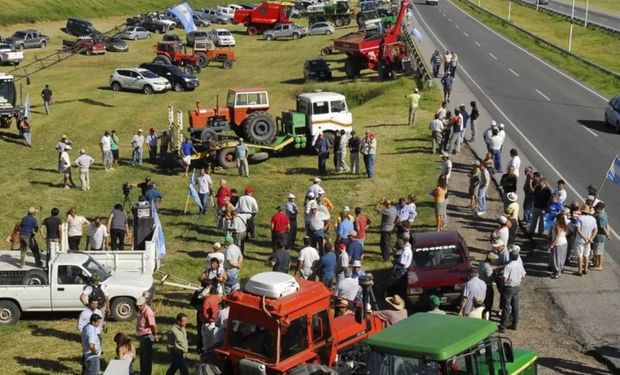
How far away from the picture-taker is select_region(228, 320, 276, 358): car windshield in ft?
43.1

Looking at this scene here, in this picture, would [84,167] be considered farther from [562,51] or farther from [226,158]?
[562,51]

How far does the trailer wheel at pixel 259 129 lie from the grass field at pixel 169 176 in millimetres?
921

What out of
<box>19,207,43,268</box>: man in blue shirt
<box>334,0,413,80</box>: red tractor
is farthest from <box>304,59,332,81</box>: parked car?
<box>19,207,43,268</box>: man in blue shirt

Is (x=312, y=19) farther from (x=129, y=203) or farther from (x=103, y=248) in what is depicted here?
(x=103, y=248)

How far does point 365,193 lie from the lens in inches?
1185

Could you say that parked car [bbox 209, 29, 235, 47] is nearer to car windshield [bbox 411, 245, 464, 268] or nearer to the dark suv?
the dark suv

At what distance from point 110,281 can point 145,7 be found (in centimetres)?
Answer: 8743

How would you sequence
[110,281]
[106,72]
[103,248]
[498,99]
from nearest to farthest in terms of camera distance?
1. [110,281]
2. [103,248]
3. [498,99]
4. [106,72]

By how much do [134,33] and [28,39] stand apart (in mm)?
10282

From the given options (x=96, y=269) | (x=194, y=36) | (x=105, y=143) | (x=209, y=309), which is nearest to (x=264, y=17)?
(x=194, y=36)

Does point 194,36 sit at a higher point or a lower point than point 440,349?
lower

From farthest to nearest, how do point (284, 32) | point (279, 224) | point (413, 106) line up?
point (284, 32), point (413, 106), point (279, 224)

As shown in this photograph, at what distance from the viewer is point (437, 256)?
1972 cm

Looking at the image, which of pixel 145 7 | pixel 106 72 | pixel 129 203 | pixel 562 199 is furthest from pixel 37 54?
pixel 562 199
